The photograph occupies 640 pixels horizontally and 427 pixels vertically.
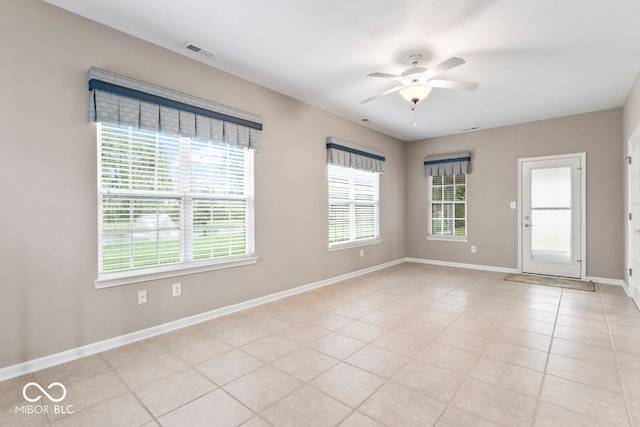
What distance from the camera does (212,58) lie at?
126 inches

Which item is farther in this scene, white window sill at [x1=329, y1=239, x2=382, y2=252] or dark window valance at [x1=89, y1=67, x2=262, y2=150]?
white window sill at [x1=329, y1=239, x2=382, y2=252]

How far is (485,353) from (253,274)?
255 cm

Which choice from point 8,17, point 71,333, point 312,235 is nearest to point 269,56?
point 8,17

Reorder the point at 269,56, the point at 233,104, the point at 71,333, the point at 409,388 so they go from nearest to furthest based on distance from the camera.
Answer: the point at 409,388, the point at 71,333, the point at 269,56, the point at 233,104

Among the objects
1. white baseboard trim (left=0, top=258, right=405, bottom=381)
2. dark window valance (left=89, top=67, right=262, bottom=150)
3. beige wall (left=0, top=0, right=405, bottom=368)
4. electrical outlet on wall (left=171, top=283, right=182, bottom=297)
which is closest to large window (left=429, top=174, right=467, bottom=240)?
white baseboard trim (left=0, top=258, right=405, bottom=381)

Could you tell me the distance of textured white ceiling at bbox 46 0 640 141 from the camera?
7.92 feet

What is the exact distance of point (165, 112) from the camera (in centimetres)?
297

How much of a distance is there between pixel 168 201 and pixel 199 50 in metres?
1.51

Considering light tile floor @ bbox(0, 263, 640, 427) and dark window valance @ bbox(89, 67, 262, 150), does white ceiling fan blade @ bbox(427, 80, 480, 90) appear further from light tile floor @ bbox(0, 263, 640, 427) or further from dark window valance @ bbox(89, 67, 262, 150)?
light tile floor @ bbox(0, 263, 640, 427)

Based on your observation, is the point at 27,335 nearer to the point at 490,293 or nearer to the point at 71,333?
the point at 71,333

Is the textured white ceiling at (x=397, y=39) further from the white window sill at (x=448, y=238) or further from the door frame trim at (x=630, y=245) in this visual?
the white window sill at (x=448, y=238)

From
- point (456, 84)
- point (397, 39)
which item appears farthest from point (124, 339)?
point (456, 84)

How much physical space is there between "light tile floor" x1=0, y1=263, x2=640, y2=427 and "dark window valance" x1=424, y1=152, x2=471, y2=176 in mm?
3095

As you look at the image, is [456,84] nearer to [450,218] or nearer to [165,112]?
[165,112]
